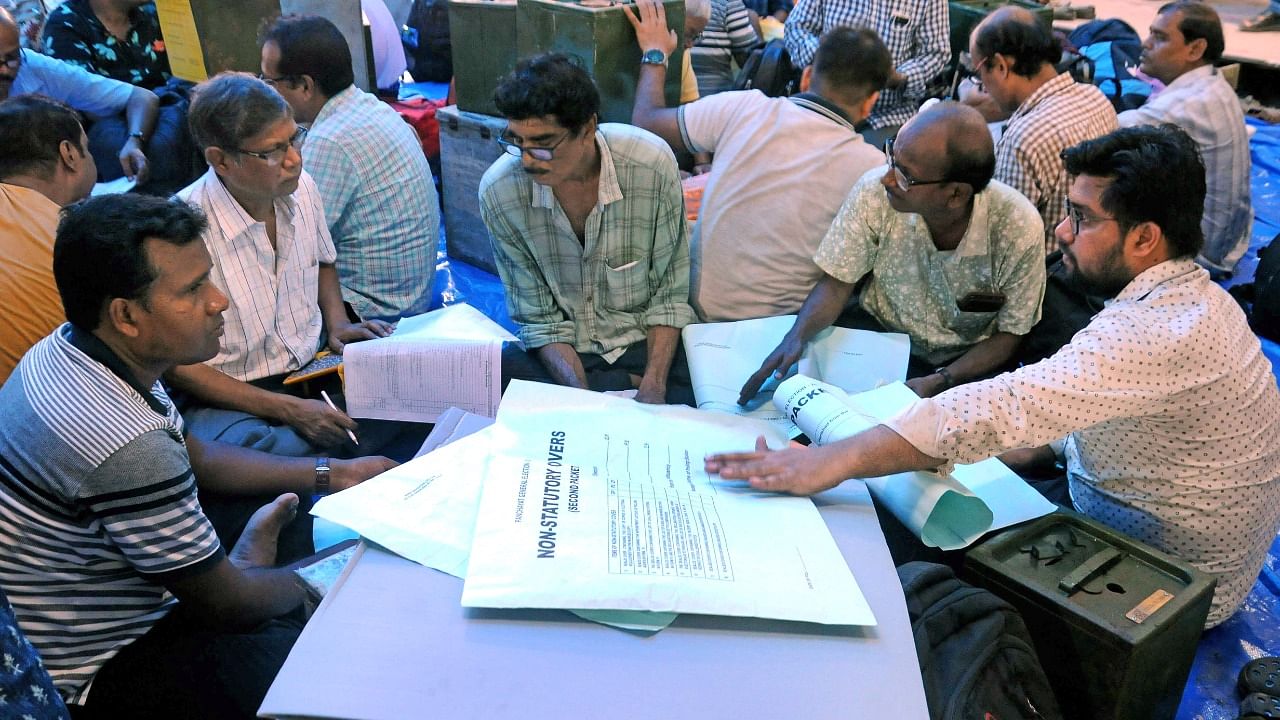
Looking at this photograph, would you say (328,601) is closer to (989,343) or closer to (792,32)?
(989,343)

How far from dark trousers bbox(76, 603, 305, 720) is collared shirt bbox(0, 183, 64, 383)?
74 cm

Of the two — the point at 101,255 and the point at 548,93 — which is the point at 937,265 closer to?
the point at 548,93

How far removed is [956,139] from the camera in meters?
1.91

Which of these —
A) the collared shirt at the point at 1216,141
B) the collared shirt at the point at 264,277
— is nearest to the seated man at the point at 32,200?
the collared shirt at the point at 264,277

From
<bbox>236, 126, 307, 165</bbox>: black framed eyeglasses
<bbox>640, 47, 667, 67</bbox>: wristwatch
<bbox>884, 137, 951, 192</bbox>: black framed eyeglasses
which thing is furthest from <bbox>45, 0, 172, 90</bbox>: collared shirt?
<bbox>884, 137, 951, 192</bbox>: black framed eyeglasses

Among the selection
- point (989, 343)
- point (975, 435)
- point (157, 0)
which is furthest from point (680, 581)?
point (157, 0)

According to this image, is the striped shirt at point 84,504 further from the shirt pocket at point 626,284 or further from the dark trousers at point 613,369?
the shirt pocket at point 626,284

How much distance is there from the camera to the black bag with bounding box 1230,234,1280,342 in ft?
9.73

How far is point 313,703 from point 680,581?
34 cm

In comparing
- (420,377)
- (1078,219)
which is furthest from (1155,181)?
(420,377)

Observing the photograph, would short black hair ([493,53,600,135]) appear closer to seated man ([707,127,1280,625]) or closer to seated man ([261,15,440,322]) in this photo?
seated man ([261,15,440,322])

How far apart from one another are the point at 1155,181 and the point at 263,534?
1574mm

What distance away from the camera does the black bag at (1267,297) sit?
297 centimetres

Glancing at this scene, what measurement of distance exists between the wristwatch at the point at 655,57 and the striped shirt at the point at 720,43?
179 centimetres
